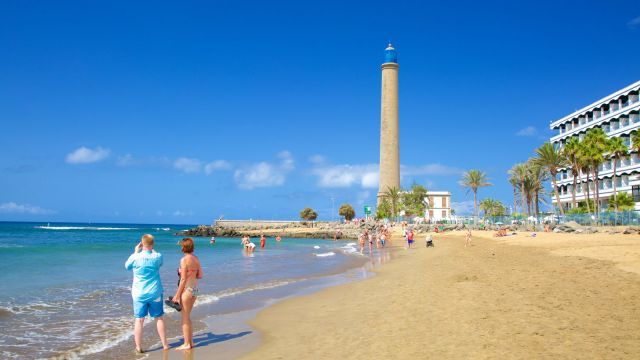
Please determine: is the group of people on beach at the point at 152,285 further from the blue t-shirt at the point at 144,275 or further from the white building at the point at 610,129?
the white building at the point at 610,129

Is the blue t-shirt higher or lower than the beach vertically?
higher

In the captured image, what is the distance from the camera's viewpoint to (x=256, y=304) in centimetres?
1300

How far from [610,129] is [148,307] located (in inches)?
2351

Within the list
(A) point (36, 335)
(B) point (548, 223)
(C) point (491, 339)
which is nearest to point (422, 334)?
(C) point (491, 339)

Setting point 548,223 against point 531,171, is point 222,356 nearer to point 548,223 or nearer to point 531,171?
point 548,223

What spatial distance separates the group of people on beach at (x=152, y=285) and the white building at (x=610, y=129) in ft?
172

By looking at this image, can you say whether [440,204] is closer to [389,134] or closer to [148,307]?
[389,134]

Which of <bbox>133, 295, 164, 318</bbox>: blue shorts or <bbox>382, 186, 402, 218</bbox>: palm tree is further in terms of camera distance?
<bbox>382, 186, 402, 218</bbox>: palm tree

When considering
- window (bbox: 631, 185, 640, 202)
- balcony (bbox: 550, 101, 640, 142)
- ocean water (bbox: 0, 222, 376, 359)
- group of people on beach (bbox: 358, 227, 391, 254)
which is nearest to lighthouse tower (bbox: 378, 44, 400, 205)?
balcony (bbox: 550, 101, 640, 142)

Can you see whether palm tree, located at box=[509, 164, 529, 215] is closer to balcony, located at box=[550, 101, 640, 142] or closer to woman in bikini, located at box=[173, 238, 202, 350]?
balcony, located at box=[550, 101, 640, 142]

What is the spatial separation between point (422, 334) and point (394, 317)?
5.30 feet

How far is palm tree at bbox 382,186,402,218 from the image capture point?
80.0 m

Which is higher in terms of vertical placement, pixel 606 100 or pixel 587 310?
pixel 606 100

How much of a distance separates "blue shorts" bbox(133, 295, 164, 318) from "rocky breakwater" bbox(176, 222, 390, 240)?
65.6 m
